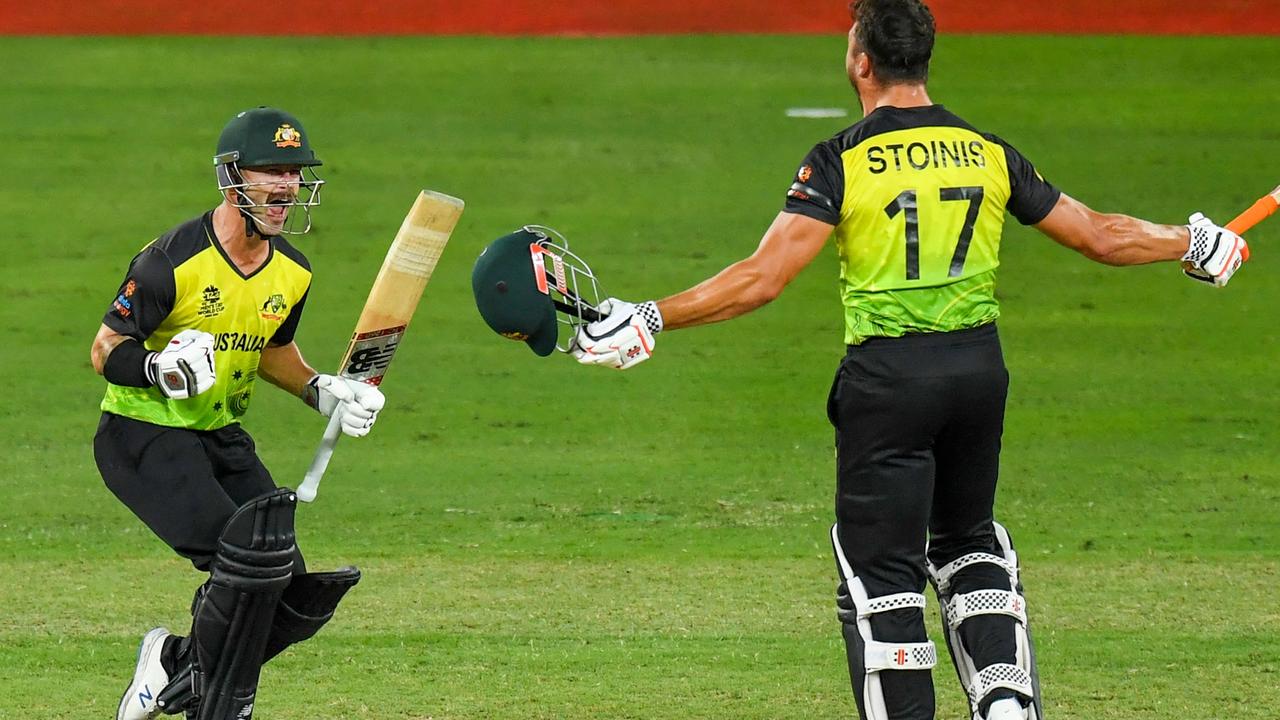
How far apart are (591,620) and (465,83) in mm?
10455

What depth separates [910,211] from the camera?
15.0 feet

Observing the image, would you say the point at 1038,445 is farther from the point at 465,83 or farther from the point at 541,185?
the point at 465,83

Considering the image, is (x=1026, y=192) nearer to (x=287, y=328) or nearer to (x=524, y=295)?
(x=524, y=295)

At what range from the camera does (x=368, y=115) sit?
15664 mm

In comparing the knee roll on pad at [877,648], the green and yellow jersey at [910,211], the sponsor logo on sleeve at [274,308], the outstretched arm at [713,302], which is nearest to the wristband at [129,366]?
the sponsor logo on sleeve at [274,308]

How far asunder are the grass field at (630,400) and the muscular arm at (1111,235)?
55.6 inches

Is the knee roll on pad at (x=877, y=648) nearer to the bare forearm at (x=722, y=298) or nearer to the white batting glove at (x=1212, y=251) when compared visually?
the bare forearm at (x=722, y=298)

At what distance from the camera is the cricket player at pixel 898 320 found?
4.58 meters

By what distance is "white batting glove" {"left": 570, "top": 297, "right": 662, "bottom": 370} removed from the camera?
455 centimetres

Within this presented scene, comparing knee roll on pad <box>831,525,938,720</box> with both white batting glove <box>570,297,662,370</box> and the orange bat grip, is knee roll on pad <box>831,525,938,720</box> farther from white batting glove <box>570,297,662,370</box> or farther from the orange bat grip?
the orange bat grip

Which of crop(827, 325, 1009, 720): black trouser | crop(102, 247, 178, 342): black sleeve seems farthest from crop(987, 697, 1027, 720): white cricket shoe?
crop(102, 247, 178, 342): black sleeve

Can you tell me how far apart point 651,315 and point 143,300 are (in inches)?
57.1

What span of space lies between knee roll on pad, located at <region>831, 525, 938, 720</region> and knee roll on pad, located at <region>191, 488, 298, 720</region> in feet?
4.90

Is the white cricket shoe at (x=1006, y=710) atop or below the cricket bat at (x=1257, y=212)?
below
